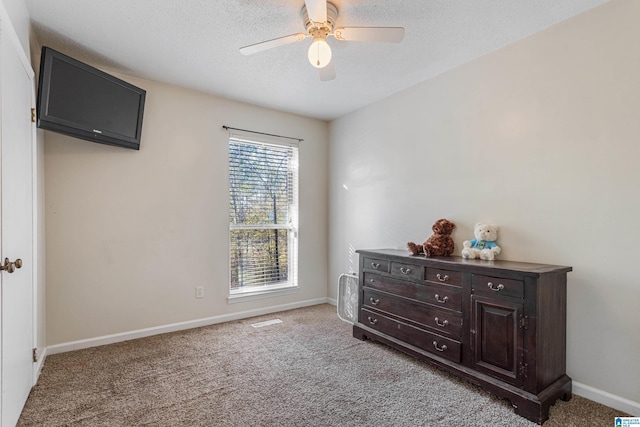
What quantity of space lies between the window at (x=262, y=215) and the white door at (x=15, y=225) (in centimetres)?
184

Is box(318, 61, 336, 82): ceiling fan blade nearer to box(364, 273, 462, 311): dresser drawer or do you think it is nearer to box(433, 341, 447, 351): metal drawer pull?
box(364, 273, 462, 311): dresser drawer

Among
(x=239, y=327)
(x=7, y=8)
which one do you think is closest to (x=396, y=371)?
(x=239, y=327)

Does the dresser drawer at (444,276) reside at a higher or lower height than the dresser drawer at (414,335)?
higher

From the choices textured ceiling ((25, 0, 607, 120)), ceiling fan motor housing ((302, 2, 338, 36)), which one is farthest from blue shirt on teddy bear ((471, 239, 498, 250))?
ceiling fan motor housing ((302, 2, 338, 36))

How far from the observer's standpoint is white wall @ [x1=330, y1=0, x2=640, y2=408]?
1979 millimetres

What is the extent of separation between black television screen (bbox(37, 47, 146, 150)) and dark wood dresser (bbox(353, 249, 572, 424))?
8.61ft

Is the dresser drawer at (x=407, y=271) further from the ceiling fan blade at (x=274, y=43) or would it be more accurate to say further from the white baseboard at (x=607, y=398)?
the ceiling fan blade at (x=274, y=43)

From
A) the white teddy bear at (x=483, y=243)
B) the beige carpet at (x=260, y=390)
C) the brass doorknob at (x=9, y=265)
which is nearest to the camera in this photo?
the brass doorknob at (x=9, y=265)

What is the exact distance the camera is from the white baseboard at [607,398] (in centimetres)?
192

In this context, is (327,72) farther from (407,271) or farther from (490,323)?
(490,323)

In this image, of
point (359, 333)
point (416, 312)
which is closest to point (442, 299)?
point (416, 312)

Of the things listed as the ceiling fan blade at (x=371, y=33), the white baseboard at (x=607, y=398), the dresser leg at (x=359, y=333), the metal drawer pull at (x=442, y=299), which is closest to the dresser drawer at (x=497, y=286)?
the metal drawer pull at (x=442, y=299)

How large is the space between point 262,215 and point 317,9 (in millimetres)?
2570

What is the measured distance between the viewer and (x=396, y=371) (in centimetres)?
249
